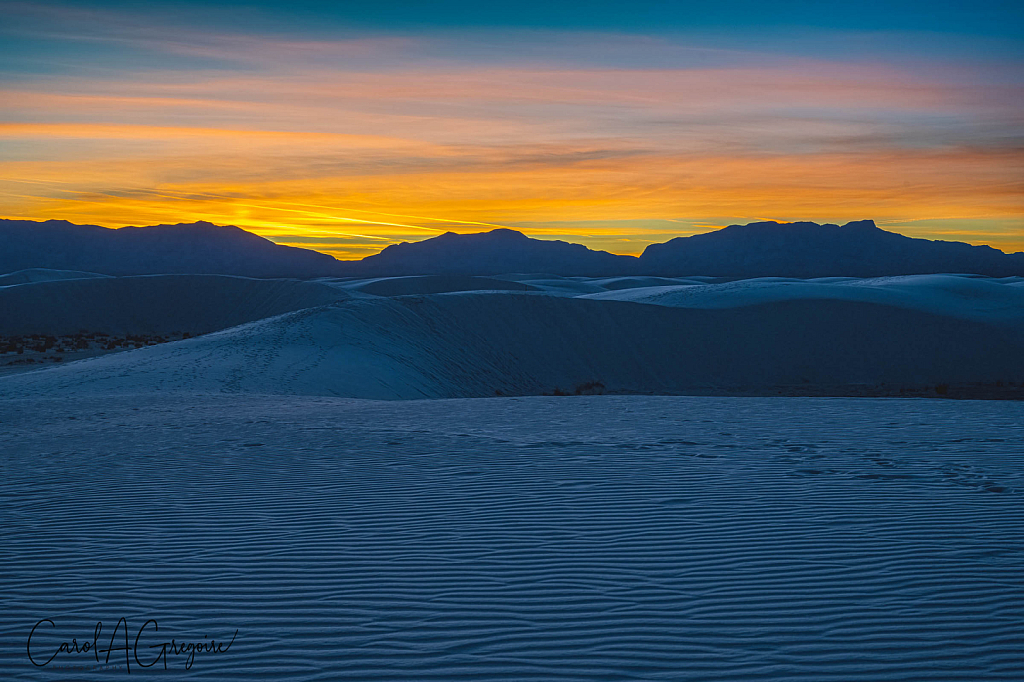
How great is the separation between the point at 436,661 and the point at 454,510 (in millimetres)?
2758

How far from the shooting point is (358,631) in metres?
4.29

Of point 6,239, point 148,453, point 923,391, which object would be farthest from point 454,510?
point 6,239

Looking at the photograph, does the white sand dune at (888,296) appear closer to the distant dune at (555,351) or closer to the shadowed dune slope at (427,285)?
the distant dune at (555,351)

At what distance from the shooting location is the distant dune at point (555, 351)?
19906 millimetres

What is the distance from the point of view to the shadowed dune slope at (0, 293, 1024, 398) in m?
20.0

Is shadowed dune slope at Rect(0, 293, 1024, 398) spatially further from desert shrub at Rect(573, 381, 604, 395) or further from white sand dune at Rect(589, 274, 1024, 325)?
white sand dune at Rect(589, 274, 1024, 325)

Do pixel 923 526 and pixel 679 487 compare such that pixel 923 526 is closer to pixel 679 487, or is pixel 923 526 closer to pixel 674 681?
pixel 679 487

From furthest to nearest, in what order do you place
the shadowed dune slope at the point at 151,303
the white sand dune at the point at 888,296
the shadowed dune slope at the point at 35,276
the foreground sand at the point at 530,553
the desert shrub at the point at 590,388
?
the shadowed dune slope at the point at 35,276 < the shadowed dune slope at the point at 151,303 < the white sand dune at the point at 888,296 < the desert shrub at the point at 590,388 < the foreground sand at the point at 530,553

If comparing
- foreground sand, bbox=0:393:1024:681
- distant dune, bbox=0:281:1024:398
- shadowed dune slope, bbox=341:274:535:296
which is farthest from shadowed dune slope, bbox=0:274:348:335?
foreground sand, bbox=0:393:1024:681

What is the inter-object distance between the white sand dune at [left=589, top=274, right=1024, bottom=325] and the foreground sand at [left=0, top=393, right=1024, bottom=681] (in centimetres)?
2631

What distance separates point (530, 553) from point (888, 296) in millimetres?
35962

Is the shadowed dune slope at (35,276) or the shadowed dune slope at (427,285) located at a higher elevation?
the shadowed dune slope at (35,276)

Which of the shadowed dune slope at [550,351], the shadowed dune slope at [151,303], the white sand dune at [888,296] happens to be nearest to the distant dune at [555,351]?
the shadowed dune slope at [550,351]

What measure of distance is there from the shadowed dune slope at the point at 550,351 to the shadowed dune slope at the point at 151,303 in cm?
2554
